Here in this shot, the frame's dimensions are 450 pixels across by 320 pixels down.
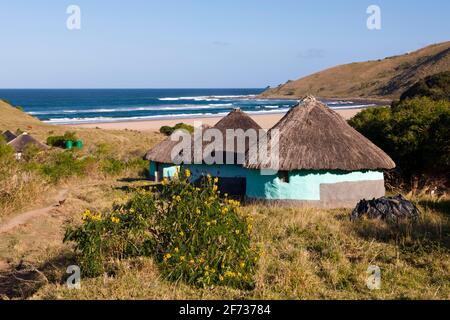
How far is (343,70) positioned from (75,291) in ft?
488

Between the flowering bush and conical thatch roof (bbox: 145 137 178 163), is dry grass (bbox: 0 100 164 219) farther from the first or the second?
the flowering bush

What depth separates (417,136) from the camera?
17.6 meters

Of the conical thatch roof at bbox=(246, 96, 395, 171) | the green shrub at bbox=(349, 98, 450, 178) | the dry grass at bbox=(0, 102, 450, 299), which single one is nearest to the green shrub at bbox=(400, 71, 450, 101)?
the green shrub at bbox=(349, 98, 450, 178)

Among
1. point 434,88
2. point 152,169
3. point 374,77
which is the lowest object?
point 152,169

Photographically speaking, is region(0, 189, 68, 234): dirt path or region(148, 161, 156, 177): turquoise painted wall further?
region(148, 161, 156, 177): turquoise painted wall

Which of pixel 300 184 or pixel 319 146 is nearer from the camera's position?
pixel 300 184

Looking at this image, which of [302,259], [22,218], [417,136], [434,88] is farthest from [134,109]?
[302,259]

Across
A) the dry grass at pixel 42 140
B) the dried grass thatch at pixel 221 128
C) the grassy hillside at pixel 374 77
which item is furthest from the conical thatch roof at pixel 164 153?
the grassy hillside at pixel 374 77

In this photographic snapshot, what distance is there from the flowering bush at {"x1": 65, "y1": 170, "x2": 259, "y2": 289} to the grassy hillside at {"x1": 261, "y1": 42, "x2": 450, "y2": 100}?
91.4 meters

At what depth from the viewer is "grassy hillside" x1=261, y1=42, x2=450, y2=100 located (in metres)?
101

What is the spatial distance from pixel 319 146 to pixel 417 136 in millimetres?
4064

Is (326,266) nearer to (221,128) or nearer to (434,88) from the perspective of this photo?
(221,128)

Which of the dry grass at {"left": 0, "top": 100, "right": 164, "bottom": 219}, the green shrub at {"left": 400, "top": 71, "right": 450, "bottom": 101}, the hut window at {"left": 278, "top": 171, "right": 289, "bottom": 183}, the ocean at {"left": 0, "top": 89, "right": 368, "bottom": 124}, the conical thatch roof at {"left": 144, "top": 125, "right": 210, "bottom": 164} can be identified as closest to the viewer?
the dry grass at {"left": 0, "top": 100, "right": 164, "bottom": 219}

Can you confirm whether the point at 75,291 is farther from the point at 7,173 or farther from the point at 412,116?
the point at 412,116
